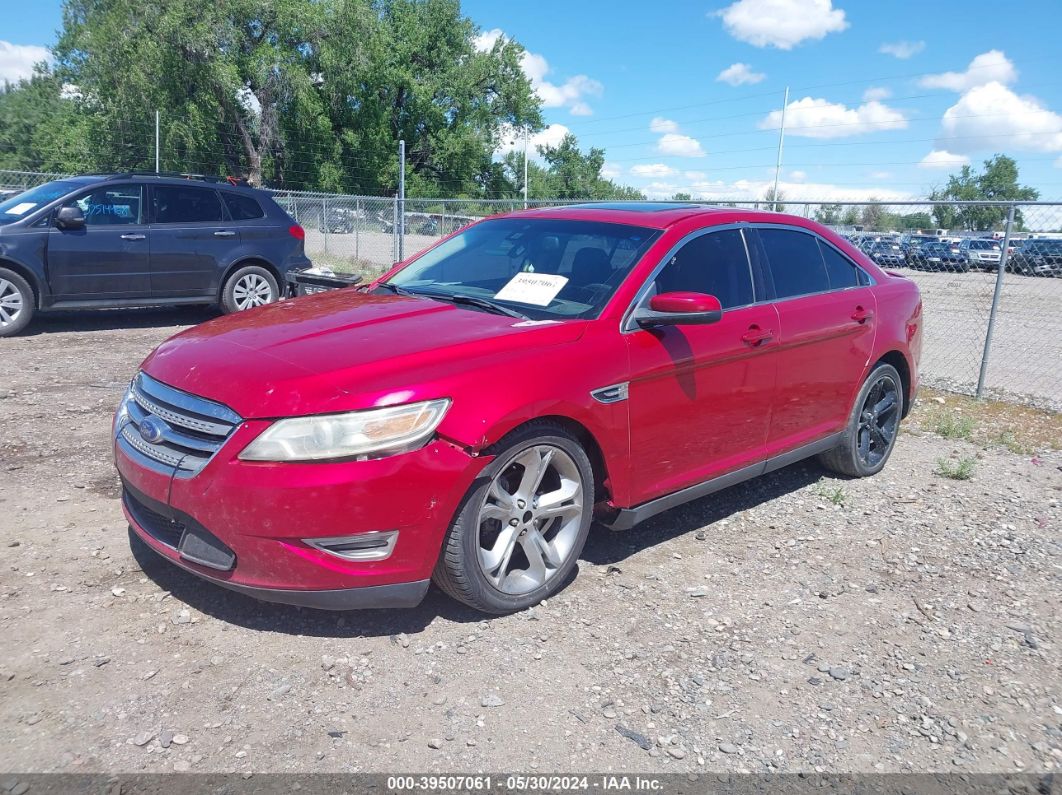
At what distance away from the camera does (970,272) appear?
10070 millimetres

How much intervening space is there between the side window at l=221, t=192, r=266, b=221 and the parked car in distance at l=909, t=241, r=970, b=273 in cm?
820

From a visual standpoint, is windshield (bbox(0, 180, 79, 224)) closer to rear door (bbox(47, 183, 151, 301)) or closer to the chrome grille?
rear door (bbox(47, 183, 151, 301))

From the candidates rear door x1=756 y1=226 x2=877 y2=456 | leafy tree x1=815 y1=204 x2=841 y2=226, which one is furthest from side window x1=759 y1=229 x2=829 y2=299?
leafy tree x1=815 y1=204 x2=841 y2=226

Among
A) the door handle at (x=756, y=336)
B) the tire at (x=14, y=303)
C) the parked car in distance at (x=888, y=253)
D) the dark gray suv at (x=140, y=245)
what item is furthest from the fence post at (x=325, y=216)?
the door handle at (x=756, y=336)

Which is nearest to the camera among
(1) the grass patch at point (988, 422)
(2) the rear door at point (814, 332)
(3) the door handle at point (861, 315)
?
(2) the rear door at point (814, 332)

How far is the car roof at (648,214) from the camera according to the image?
4.31 meters

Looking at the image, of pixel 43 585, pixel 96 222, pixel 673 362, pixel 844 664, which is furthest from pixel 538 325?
pixel 96 222

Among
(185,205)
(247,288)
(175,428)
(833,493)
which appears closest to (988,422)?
(833,493)

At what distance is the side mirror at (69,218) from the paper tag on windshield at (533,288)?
22.1 feet

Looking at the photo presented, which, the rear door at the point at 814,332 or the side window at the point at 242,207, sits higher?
the side window at the point at 242,207

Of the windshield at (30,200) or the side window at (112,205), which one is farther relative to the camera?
the side window at (112,205)

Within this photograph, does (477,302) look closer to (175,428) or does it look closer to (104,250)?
(175,428)

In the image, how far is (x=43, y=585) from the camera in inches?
140

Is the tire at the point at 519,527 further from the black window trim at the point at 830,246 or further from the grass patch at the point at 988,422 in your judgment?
the grass patch at the point at 988,422
